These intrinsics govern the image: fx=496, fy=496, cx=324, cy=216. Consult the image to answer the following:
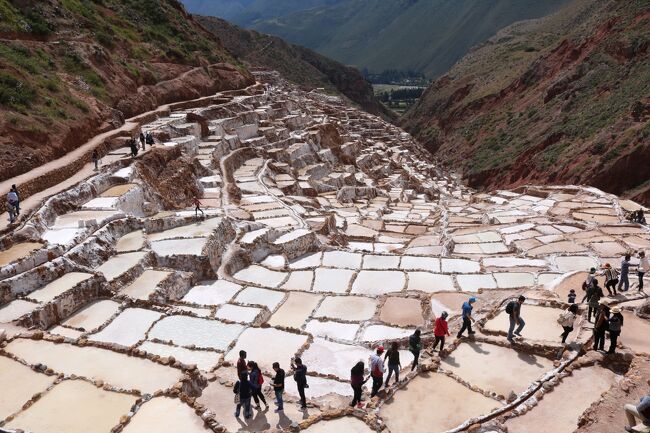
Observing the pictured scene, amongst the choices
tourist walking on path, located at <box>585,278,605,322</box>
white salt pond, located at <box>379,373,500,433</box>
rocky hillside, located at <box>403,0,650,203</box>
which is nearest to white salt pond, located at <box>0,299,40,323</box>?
white salt pond, located at <box>379,373,500,433</box>

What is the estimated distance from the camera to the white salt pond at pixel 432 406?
777 centimetres

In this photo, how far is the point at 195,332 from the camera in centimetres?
1091

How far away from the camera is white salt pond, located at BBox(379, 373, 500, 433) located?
7770 mm

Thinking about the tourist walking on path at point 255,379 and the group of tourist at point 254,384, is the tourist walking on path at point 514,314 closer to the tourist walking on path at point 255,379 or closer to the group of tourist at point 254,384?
the group of tourist at point 254,384

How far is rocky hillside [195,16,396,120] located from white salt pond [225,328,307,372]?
76.0 metres

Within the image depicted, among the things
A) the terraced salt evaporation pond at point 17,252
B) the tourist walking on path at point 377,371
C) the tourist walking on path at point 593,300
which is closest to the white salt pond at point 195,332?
the tourist walking on path at point 377,371

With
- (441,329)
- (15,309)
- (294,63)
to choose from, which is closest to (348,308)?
(441,329)

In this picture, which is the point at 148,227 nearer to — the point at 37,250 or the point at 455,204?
the point at 37,250

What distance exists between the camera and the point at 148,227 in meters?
15.6

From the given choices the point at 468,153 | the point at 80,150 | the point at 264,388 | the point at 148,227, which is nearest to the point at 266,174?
the point at 80,150

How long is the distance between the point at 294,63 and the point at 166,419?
92286 millimetres

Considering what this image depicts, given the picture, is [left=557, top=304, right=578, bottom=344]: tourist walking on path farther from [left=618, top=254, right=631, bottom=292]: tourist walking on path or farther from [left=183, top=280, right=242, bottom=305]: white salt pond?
[left=183, top=280, right=242, bottom=305]: white salt pond

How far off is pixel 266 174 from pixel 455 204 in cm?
1302

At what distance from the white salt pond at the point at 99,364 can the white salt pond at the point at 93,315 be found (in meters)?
1.19
